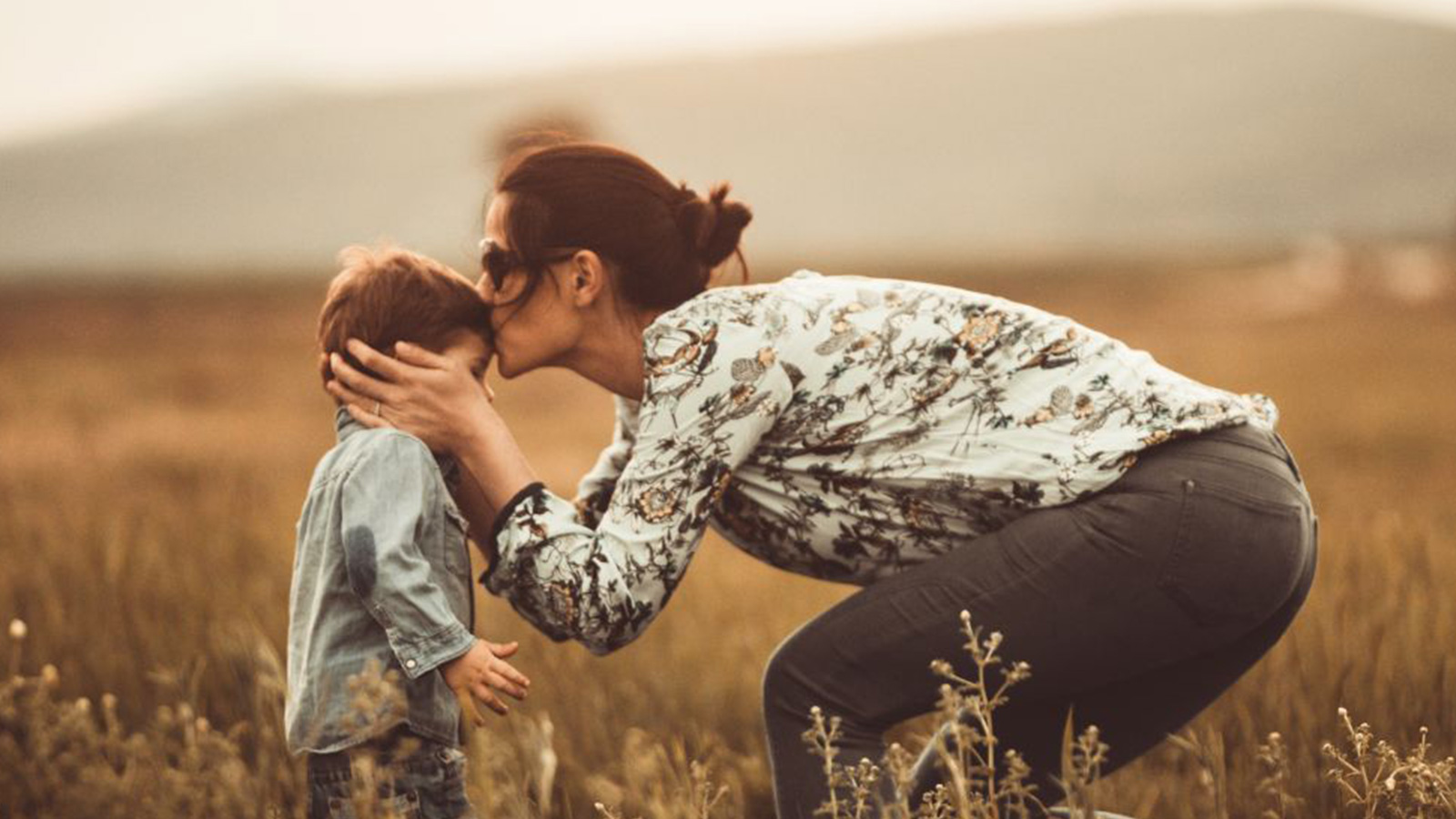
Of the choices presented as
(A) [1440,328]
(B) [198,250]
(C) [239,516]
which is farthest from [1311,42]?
(C) [239,516]

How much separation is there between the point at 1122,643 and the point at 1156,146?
100568 millimetres

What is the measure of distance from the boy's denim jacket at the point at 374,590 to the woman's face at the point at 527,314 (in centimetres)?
28

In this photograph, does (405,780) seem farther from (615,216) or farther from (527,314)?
(615,216)

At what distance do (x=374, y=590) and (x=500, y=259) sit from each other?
65cm

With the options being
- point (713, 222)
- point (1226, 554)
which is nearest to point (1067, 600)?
point (1226, 554)

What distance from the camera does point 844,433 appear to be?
Answer: 2.53 m

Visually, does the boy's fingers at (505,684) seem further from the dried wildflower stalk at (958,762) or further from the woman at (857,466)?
the dried wildflower stalk at (958,762)

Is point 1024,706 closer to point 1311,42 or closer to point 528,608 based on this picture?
point 528,608

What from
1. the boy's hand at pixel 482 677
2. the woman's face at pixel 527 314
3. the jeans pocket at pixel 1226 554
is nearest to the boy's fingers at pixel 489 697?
the boy's hand at pixel 482 677

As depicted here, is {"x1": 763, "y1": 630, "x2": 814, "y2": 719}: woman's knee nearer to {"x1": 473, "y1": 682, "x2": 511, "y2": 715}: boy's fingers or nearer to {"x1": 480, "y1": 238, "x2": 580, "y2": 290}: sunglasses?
{"x1": 473, "y1": 682, "x2": 511, "y2": 715}: boy's fingers

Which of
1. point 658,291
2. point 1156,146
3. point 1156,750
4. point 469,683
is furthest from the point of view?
point 1156,146

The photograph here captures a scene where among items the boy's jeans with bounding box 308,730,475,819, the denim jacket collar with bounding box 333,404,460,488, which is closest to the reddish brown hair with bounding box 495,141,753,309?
the denim jacket collar with bounding box 333,404,460,488

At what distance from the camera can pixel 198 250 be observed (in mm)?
74188

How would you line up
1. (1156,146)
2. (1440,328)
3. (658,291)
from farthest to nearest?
(1156,146)
(1440,328)
(658,291)
